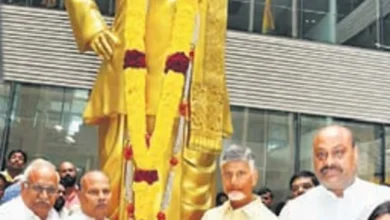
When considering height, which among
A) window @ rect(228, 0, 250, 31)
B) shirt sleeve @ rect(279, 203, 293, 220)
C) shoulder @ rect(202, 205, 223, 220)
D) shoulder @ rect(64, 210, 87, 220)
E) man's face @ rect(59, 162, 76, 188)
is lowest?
shoulder @ rect(64, 210, 87, 220)

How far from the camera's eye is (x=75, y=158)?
6.81 metres

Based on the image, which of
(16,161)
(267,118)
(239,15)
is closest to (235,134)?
(267,118)

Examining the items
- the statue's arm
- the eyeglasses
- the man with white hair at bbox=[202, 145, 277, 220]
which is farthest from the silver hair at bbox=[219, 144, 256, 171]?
the statue's arm

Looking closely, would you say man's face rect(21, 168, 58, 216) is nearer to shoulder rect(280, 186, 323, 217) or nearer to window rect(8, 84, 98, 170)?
shoulder rect(280, 186, 323, 217)

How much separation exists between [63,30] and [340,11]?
3611mm

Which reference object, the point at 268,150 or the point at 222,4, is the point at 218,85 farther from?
the point at 268,150

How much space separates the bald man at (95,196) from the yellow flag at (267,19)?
206 inches

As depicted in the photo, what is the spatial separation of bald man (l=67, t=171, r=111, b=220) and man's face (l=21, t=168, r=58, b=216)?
0.17m

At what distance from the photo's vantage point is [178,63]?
315 centimetres

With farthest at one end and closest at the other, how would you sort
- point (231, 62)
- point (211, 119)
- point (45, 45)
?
point (231, 62)
point (45, 45)
point (211, 119)

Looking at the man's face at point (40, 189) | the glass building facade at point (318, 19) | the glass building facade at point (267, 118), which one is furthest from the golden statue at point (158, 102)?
the glass building facade at point (318, 19)

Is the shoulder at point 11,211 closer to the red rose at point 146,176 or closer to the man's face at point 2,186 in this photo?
the red rose at point 146,176

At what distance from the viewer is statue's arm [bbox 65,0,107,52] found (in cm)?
330

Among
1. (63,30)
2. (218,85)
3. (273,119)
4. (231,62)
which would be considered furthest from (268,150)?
(218,85)
